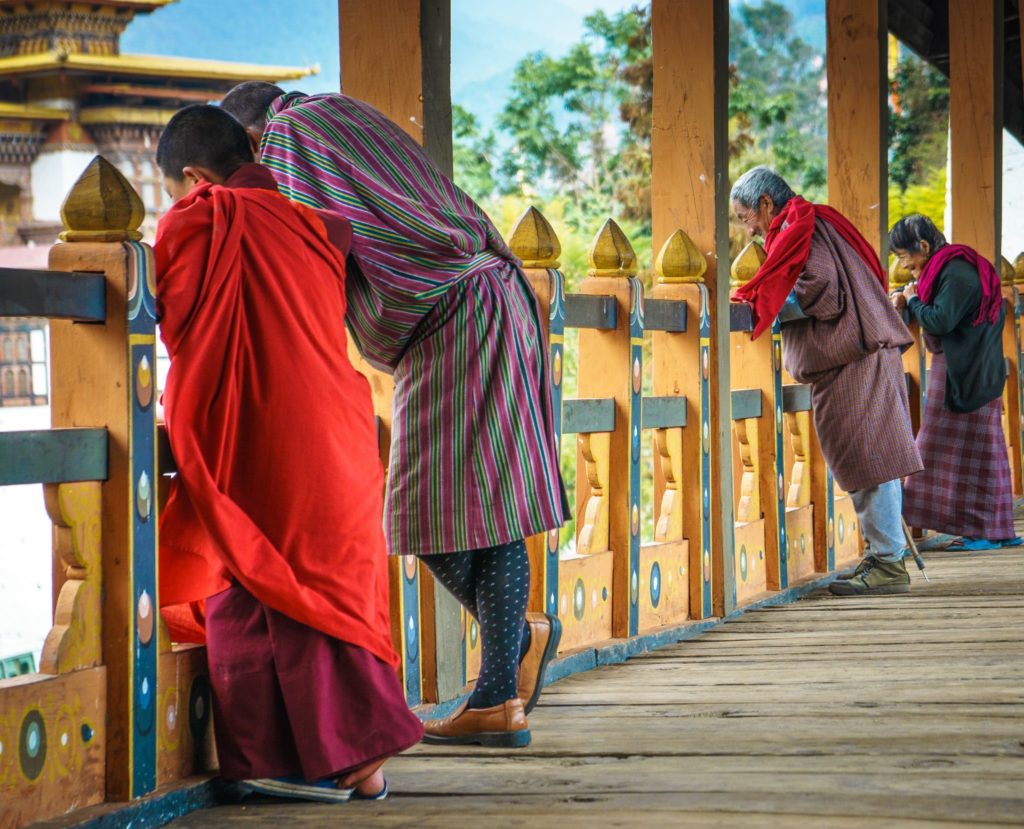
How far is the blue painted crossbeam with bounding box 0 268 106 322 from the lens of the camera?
2.03 metres

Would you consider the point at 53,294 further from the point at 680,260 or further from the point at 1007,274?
the point at 1007,274

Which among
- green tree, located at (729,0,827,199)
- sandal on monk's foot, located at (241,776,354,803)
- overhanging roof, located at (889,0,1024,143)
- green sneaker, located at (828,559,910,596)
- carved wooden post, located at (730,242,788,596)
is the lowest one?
sandal on monk's foot, located at (241,776,354,803)

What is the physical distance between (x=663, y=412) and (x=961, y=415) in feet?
7.11

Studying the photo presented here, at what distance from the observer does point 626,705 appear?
3.01m

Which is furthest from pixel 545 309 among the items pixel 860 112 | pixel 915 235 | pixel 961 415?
pixel 961 415

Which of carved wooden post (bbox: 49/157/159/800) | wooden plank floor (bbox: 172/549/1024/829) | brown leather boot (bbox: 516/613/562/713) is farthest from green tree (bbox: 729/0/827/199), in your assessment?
carved wooden post (bbox: 49/157/159/800)

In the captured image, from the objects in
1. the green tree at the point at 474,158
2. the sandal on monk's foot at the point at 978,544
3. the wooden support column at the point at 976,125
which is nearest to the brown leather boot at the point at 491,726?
the sandal on monk's foot at the point at 978,544

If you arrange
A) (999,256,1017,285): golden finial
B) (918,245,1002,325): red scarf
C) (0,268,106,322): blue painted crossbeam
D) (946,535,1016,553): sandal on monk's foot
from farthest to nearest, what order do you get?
(999,256,1017,285): golden finial < (946,535,1016,553): sandal on monk's foot < (918,245,1002,325): red scarf < (0,268,106,322): blue painted crossbeam

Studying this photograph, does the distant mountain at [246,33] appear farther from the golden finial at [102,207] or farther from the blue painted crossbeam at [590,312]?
the golden finial at [102,207]

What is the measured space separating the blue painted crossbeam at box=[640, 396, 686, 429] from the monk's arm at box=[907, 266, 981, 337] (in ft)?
5.32

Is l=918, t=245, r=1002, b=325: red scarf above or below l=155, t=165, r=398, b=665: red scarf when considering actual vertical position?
above

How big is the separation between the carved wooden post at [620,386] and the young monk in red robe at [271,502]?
1.43 metres

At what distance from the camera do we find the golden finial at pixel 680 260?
13.4 ft

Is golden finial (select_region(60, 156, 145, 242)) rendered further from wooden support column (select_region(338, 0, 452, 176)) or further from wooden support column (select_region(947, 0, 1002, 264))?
wooden support column (select_region(947, 0, 1002, 264))
